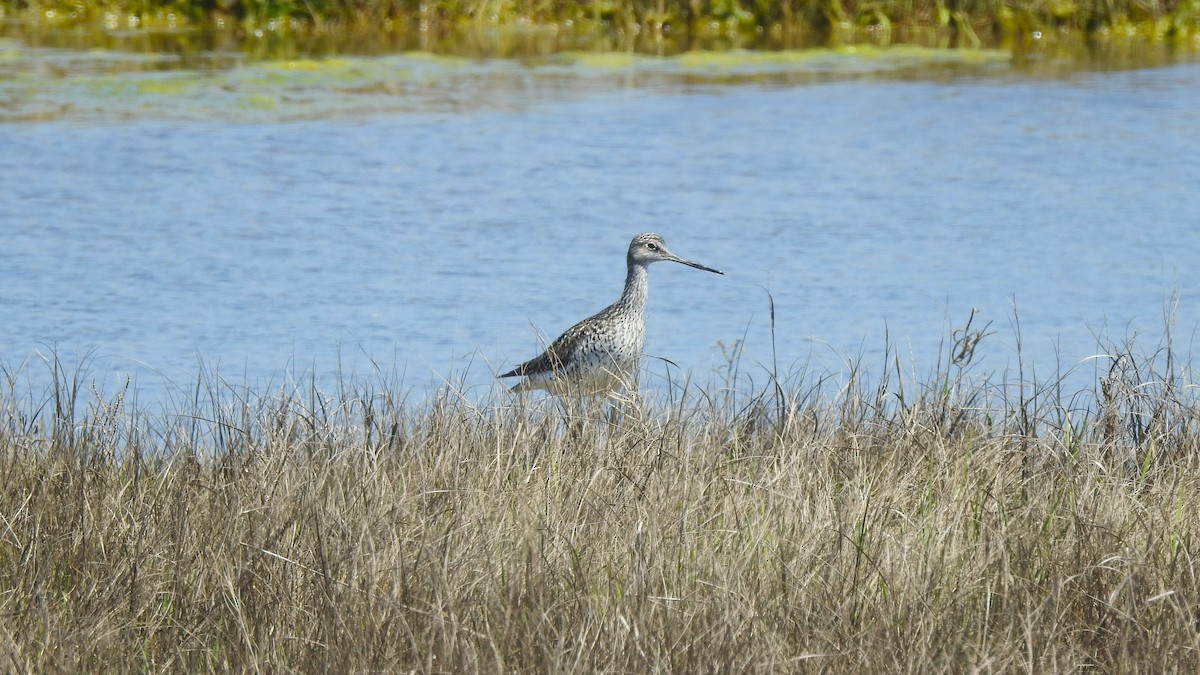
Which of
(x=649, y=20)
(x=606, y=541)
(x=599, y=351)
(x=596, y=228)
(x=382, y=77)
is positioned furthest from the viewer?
(x=649, y=20)

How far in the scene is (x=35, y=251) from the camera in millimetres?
9141

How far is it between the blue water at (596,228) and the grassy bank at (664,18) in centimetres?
369

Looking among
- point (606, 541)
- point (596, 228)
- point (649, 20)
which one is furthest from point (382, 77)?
point (606, 541)

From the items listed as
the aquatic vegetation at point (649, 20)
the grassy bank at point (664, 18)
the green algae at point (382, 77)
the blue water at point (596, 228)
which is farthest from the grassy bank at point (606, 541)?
the grassy bank at point (664, 18)

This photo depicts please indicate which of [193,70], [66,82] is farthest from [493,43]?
[66,82]

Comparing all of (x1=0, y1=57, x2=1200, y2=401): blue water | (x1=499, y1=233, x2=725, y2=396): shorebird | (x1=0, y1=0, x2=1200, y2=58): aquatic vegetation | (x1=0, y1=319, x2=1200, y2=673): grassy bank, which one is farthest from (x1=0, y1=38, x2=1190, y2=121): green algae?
(x1=0, y1=319, x2=1200, y2=673): grassy bank

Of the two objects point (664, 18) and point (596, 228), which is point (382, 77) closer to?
point (664, 18)

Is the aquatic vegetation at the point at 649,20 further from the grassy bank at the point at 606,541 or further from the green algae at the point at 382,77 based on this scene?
the grassy bank at the point at 606,541

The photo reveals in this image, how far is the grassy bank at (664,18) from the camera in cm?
1762

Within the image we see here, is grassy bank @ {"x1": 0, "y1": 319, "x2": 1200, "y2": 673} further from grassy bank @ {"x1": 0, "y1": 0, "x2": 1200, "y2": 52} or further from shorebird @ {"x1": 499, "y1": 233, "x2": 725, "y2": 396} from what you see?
grassy bank @ {"x1": 0, "y1": 0, "x2": 1200, "y2": 52}

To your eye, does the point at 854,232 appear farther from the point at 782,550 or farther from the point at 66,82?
the point at 66,82

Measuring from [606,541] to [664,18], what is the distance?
46.9 ft

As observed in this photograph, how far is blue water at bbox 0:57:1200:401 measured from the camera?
7527 mm

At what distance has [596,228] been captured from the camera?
383 inches
